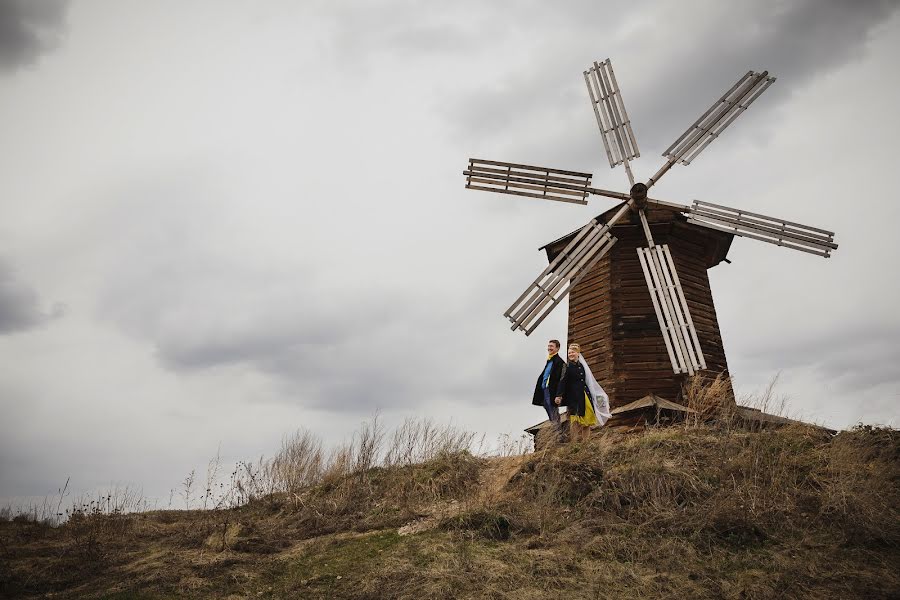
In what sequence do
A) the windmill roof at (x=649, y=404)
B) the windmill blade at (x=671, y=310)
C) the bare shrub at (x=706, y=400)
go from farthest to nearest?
1. the windmill blade at (x=671, y=310)
2. the windmill roof at (x=649, y=404)
3. the bare shrub at (x=706, y=400)

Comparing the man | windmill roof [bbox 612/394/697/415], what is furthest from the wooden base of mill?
the man

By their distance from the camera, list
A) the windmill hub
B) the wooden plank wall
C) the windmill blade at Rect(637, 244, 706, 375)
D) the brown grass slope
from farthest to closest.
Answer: the windmill hub, the wooden plank wall, the windmill blade at Rect(637, 244, 706, 375), the brown grass slope

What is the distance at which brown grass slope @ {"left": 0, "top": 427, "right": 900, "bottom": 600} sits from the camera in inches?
221

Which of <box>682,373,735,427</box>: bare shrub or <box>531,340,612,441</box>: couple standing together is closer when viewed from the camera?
<box>682,373,735,427</box>: bare shrub

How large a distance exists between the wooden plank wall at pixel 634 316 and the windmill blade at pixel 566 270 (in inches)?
16.4

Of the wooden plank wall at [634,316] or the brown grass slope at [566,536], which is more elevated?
the wooden plank wall at [634,316]

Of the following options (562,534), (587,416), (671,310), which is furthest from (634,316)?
(562,534)

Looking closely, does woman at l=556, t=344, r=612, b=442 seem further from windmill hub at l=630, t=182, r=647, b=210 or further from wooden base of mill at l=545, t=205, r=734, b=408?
windmill hub at l=630, t=182, r=647, b=210

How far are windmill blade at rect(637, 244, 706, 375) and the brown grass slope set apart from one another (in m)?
2.62

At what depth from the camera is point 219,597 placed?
6125mm

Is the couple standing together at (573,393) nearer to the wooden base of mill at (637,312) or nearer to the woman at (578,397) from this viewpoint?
the woman at (578,397)

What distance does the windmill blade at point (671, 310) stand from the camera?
1175cm

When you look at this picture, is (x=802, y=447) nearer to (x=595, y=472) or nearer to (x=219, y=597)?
(x=595, y=472)

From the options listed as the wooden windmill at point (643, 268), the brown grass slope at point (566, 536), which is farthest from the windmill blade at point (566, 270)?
the brown grass slope at point (566, 536)
